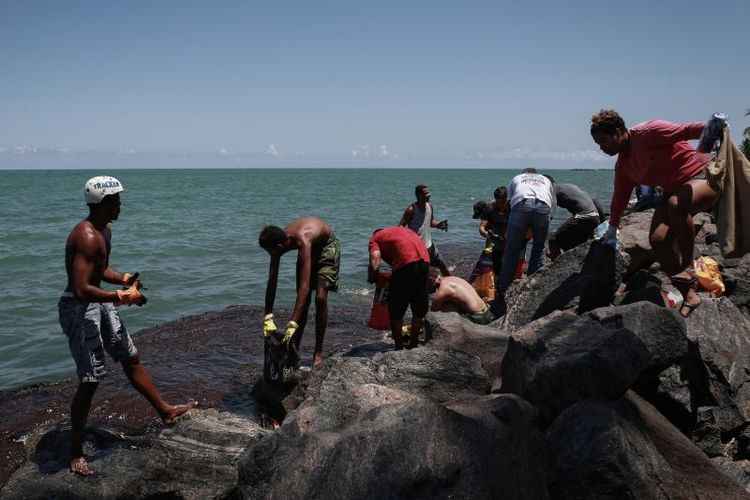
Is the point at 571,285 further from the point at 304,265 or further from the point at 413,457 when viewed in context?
the point at 413,457

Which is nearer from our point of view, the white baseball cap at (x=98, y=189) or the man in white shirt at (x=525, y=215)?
→ the white baseball cap at (x=98, y=189)

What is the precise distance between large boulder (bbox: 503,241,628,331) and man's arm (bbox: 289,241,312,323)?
2.29 metres

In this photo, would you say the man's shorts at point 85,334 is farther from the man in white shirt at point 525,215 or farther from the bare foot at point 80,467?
the man in white shirt at point 525,215

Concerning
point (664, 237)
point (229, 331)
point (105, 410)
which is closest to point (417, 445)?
point (664, 237)

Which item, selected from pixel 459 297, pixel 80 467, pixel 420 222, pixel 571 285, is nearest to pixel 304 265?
pixel 80 467

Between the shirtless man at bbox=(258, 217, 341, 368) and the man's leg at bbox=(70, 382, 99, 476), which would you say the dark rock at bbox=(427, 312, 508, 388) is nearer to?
the shirtless man at bbox=(258, 217, 341, 368)

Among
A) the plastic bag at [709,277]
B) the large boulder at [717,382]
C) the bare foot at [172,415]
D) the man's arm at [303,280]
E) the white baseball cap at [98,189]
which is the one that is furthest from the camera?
the man's arm at [303,280]

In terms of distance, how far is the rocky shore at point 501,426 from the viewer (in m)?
2.77

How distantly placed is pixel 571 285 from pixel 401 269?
68.6 inches

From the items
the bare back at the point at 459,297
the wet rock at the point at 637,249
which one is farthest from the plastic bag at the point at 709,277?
the bare back at the point at 459,297

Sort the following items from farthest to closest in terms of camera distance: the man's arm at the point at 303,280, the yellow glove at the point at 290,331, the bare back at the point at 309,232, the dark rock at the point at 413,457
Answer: the bare back at the point at 309,232 → the man's arm at the point at 303,280 → the yellow glove at the point at 290,331 → the dark rock at the point at 413,457

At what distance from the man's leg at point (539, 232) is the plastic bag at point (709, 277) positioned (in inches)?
83.5

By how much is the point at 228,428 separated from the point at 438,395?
165 cm

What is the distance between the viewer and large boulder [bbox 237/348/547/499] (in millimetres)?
2633
